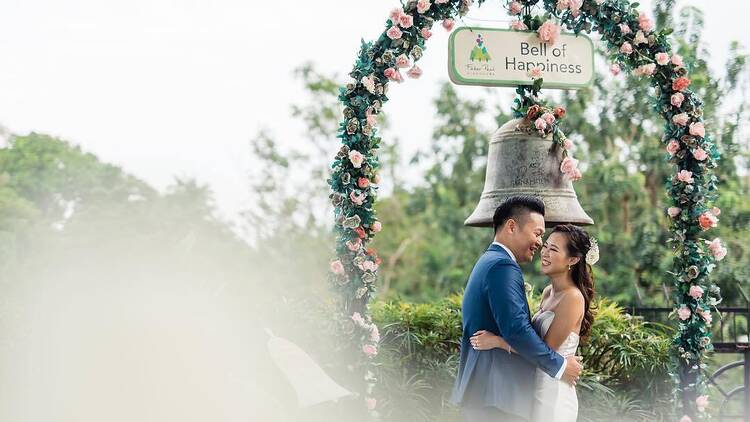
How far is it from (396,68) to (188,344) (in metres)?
2.20

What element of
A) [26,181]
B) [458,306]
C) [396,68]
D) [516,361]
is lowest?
[516,361]

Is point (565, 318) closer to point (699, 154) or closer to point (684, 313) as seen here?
point (684, 313)

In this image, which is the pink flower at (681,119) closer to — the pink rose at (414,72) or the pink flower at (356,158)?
the pink rose at (414,72)

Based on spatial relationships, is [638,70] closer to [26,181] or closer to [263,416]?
[263,416]

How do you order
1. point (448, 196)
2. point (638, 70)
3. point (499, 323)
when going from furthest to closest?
point (448, 196) → point (638, 70) → point (499, 323)

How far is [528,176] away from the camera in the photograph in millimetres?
5113

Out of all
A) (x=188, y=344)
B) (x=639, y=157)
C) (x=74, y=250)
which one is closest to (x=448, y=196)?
(x=639, y=157)

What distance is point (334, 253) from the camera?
17.8 ft

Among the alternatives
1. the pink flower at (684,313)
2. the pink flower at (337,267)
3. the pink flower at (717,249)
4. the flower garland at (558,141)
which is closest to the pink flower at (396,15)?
the flower garland at (558,141)

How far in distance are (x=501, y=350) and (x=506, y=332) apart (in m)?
0.17

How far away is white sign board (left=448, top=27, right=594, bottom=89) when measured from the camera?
17.7 feet

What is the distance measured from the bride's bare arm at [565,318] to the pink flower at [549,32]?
208 cm

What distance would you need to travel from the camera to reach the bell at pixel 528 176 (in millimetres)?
A: 5039

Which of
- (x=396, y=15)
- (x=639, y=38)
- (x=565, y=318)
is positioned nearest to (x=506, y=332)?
(x=565, y=318)
